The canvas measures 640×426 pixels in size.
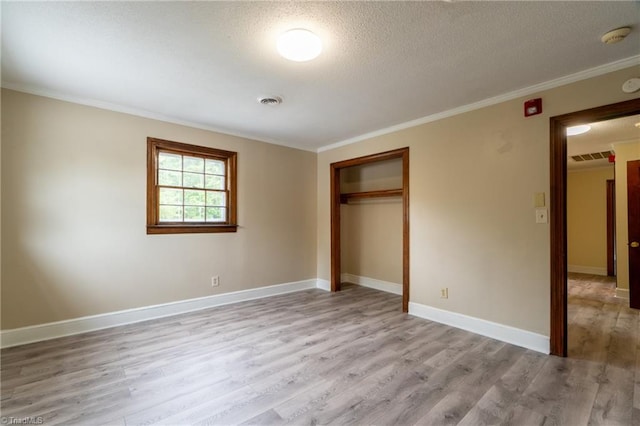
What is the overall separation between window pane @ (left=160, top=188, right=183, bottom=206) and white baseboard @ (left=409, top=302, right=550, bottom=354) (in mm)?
3462

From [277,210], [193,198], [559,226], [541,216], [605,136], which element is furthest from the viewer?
[277,210]

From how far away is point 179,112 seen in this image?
3527 millimetres

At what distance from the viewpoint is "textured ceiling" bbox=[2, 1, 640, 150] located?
1799 millimetres

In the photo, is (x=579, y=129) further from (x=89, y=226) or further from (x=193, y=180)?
(x=89, y=226)

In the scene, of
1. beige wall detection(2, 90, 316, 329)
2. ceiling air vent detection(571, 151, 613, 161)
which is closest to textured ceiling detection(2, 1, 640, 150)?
beige wall detection(2, 90, 316, 329)

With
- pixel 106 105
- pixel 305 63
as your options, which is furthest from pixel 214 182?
pixel 305 63

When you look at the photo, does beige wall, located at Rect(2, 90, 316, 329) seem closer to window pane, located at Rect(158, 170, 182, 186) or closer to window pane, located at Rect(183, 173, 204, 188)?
window pane, located at Rect(158, 170, 182, 186)

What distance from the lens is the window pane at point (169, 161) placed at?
3.71 m

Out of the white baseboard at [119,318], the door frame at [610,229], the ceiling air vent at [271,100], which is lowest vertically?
the white baseboard at [119,318]

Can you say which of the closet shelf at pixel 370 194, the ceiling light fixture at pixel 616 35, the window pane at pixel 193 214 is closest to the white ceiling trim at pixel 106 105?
the window pane at pixel 193 214

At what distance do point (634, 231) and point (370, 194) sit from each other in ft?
12.8

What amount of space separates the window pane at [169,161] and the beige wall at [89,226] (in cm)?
22

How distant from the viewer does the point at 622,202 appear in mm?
4477

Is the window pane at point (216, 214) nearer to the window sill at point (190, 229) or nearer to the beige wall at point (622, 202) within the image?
the window sill at point (190, 229)
